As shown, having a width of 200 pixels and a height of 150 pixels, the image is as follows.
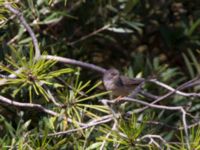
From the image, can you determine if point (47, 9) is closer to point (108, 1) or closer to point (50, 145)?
point (108, 1)

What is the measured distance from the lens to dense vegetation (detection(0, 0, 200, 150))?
228cm

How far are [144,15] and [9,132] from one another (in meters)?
1.50

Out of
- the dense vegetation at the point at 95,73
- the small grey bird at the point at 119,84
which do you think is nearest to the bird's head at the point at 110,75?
the small grey bird at the point at 119,84

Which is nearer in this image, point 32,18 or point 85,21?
point 32,18

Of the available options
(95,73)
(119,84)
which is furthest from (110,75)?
(95,73)

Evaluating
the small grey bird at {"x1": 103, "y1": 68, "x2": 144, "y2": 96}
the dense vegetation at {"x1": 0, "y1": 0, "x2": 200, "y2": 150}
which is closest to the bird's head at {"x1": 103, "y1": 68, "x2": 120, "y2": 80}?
the small grey bird at {"x1": 103, "y1": 68, "x2": 144, "y2": 96}

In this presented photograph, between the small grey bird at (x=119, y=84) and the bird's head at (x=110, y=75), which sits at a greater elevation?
the bird's head at (x=110, y=75)

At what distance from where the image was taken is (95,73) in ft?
11.3

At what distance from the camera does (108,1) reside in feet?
11.7

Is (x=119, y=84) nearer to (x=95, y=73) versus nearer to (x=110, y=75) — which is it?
(x=110, y=75)

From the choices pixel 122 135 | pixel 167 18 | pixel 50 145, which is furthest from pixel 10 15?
pixel 167 18

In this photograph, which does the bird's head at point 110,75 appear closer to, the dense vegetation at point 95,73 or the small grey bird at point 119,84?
the small grey bird at point 119,84

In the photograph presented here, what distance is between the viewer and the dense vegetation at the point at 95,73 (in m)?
2.28

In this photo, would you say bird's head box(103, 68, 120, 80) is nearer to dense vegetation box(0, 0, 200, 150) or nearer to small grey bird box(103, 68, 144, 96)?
small grey bird box(103, 68, 144, 96)
